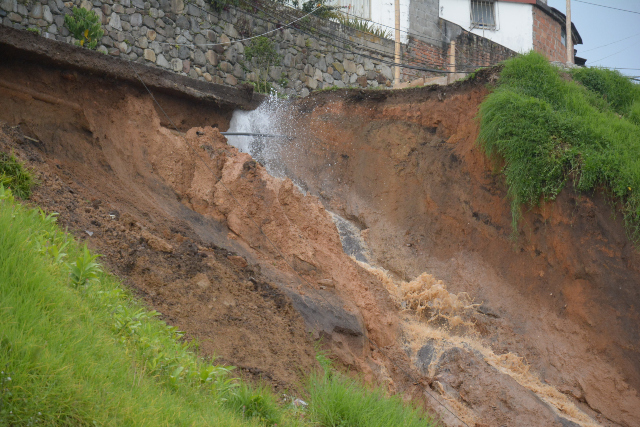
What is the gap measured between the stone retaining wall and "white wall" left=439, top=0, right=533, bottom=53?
4.88 metres

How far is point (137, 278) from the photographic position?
5.17m

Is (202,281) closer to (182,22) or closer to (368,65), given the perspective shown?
(182,22)

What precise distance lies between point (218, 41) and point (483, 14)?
12.5 metres

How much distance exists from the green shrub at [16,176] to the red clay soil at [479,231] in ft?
18.7

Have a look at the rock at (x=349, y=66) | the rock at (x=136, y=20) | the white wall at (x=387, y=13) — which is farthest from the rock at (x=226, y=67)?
the white wall at (x=387, y=13)

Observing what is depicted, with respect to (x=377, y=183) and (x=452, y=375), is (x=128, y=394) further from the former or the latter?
(x=377, y=183)

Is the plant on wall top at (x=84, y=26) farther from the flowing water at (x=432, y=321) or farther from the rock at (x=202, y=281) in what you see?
the rock at (x=202, y=281)

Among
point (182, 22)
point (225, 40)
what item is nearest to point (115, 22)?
point (182, 22)

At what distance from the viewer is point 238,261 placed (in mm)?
6332

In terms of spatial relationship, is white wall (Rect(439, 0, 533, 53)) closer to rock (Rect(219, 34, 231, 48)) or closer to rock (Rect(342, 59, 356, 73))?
rock (Rect(342, 59, 356, 73))

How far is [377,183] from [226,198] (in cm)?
374

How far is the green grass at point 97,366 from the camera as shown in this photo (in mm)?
2752

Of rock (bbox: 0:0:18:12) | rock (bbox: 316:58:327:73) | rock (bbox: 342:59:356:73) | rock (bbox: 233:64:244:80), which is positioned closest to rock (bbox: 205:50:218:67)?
rock (bbox: 233:64:244:80)

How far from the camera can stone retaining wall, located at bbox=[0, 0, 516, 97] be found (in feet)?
37.1
